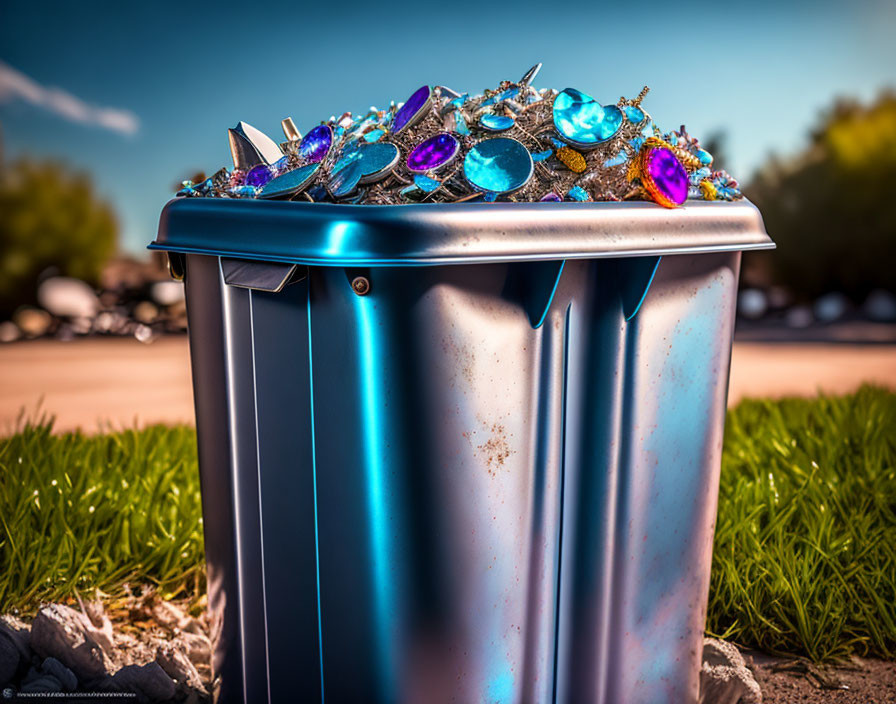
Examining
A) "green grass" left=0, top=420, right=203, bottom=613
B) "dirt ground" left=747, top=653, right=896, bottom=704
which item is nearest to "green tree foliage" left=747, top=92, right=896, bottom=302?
"dirt ground" left=747, top=653, right=896, bottom=704

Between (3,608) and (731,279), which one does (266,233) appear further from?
(3,608)

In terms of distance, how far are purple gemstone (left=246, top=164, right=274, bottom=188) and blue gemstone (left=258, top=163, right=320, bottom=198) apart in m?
0.10

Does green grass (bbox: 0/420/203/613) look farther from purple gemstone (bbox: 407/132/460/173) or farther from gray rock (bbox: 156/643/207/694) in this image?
purple gemstone (bbox: 407/132/460/173)

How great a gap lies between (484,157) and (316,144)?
1.13 feet

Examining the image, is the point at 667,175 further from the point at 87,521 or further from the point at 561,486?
the point at 87,521

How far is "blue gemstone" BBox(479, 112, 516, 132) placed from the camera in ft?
4.77

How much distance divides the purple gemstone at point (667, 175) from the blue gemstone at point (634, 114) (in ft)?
0.38

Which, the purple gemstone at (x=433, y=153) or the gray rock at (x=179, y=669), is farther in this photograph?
the gray rock at (x=179, y=669)

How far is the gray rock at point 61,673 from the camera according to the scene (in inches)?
67.8

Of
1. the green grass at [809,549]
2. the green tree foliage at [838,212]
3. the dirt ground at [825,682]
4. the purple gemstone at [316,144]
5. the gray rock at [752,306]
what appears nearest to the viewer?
the purple gemstone at [316,144]

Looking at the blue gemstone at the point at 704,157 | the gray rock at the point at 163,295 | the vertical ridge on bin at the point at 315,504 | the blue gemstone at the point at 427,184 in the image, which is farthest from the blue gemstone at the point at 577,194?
the gray rock at the point at 163,295

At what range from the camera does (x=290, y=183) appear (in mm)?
1398

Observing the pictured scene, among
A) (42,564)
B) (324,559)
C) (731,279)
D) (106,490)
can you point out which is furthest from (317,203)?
(106,490)

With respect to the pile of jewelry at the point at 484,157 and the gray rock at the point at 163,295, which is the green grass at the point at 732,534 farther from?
the gray rock at the point at 163,295
